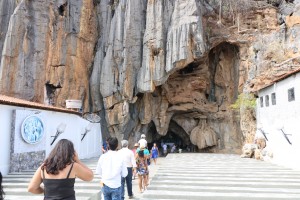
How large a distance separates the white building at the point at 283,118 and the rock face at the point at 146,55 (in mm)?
5086

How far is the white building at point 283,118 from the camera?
10.5 metres

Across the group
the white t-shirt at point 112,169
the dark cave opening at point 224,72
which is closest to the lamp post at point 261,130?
the dark cave opening at point 224,72

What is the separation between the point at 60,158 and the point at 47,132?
35.2 ft

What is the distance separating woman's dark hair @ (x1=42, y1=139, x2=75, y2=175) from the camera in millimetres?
2568

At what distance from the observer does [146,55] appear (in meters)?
20.7

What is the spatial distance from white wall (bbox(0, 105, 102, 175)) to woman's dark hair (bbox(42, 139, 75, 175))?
8.44m

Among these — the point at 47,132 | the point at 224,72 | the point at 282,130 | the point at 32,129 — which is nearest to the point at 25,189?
the point at 32,129

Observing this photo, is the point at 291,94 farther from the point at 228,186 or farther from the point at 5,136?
the point at 5,136

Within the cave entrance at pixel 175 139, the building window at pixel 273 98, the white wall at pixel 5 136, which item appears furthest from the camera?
the cave entrance at pixel 175 139

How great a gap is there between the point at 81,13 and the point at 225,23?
13335 millimetres

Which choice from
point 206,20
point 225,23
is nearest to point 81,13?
point 206,20

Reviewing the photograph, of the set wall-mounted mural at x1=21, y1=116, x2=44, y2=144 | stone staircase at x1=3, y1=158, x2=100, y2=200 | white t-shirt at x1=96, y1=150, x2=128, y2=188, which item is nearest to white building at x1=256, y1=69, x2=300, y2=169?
stone staircase at x1=3, y1=158, x2=100, y2=200

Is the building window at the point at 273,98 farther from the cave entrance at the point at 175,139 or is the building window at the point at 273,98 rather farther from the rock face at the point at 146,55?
the cave entrance at the point at 175,139

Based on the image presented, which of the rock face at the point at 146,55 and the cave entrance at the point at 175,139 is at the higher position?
the rock face at the point at 146,55
